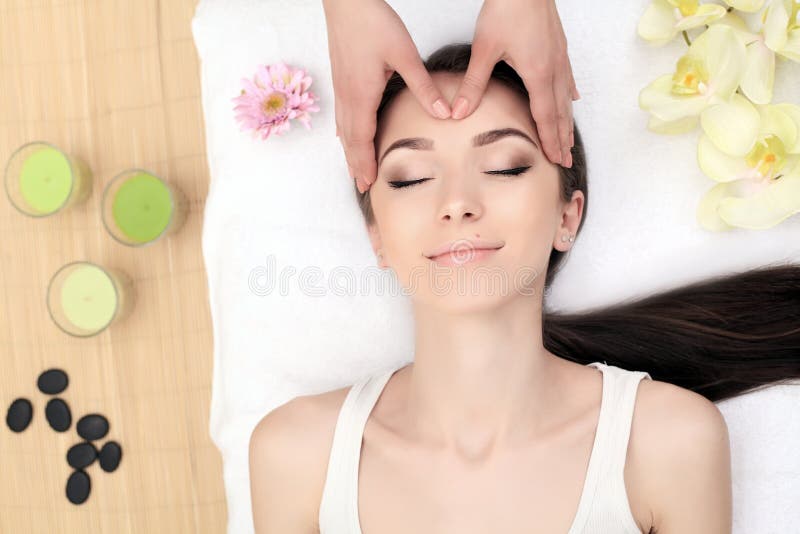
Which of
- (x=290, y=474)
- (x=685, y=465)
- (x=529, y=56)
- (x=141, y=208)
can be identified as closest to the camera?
(x=529, y=56)

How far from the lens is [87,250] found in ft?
5.45

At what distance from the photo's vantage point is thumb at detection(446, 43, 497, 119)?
101 centimetres

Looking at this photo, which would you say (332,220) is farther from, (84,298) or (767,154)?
(767,154)

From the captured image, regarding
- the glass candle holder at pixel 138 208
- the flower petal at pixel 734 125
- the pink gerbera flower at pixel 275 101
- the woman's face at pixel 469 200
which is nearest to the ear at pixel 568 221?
the woman's face at pixel 469 200

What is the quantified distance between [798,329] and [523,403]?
0.56m

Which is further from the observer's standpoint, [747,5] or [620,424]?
[747,5]

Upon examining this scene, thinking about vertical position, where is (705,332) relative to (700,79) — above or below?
below

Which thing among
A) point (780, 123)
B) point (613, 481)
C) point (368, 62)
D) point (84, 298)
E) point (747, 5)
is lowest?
point (613, 481)

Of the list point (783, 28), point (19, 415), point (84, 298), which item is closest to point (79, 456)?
point (19, 415)

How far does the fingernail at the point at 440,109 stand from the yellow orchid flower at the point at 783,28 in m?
0.60

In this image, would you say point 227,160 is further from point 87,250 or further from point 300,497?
point 300,497

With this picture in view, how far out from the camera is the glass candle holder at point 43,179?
1.57m

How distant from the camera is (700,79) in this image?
1263 mm

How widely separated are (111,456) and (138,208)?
55 centimetres
